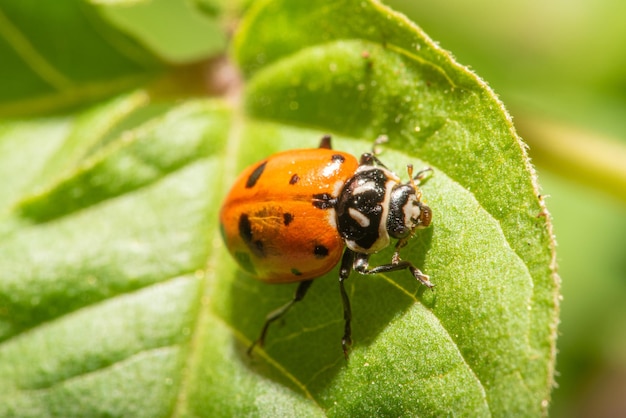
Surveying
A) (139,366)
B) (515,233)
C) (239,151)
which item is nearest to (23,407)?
(139,366)

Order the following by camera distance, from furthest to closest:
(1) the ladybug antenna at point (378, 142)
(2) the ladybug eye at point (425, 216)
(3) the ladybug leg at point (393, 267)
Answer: (1) the ladybug antenna at point (378, 142) → (2) the ladybug eye at point (425, 216) → (3) the ladybug leg at point (393, 267)

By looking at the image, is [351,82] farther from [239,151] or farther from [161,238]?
[161,238]

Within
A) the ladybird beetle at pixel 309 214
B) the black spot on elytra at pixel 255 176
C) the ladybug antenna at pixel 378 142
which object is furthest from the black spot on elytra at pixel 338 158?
the black spot on elytra at pixel 255 176

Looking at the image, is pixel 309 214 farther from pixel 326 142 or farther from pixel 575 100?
pixel 575 100

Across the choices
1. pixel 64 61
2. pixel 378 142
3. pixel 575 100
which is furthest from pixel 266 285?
→ pixel 575 100

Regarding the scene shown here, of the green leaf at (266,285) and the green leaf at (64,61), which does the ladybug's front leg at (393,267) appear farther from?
the green leaf at (64,61)

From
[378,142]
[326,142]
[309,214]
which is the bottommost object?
[309,214]

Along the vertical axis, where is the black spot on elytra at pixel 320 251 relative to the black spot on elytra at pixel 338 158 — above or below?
below

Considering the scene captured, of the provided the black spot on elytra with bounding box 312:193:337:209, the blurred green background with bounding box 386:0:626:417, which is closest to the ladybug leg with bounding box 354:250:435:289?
the black spot on elytra with bounding box 312:193:337:209
